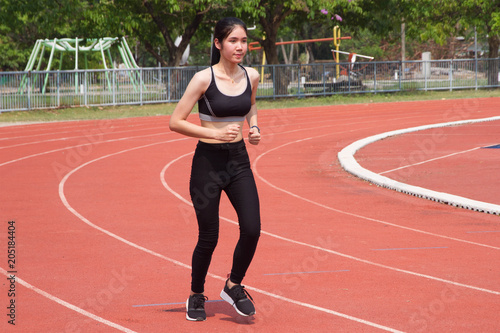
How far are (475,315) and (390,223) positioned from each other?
357 cm

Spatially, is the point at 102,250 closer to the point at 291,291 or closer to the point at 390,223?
the point at 291,291

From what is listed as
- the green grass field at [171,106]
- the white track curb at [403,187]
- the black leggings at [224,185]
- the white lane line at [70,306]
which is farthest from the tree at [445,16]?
the black leggings at [224,185]

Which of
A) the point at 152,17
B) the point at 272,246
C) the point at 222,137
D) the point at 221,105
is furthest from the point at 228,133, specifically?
the point at 152,17

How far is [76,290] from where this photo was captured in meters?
5.78

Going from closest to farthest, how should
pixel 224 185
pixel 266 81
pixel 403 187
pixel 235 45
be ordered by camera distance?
pixel 235 45 < pixel 224 185 < pixel 403 187 < pixel 266 81

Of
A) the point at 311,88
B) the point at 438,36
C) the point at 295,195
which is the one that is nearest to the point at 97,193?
the point at 295,195

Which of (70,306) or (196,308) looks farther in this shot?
(70,306)
